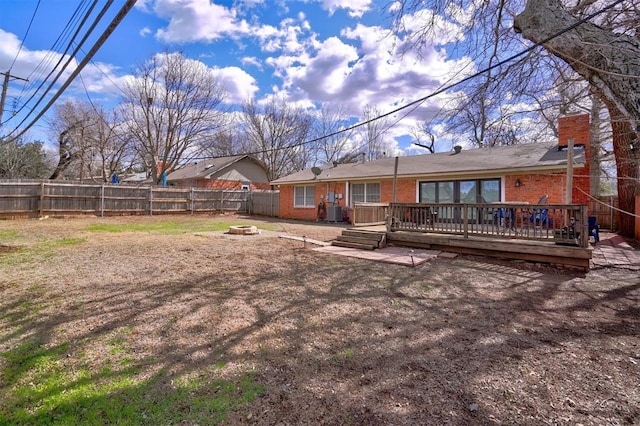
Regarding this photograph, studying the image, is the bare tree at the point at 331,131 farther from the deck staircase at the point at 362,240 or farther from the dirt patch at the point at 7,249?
the dirt patch at the point at 7,249

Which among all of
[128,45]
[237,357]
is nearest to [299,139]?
[128,45]

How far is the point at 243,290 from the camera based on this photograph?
193 inches

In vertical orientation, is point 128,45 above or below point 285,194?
above

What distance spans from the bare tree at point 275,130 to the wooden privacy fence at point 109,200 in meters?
11.7

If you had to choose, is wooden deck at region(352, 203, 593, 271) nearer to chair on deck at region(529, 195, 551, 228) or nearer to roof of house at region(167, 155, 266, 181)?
chair on deck at region(529, 195, 551, 228)

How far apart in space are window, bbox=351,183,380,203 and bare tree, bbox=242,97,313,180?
718 inches

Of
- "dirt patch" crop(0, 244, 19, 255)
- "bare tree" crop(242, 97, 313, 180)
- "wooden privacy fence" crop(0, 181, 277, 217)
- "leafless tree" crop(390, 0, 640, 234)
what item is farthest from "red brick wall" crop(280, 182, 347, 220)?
"bare tree" crop(242, 97, 313, 180)

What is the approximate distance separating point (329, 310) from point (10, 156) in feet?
112

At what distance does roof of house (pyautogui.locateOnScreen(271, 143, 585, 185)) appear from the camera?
1080cm

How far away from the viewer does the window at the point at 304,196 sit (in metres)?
18.5

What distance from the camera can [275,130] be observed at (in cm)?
3412

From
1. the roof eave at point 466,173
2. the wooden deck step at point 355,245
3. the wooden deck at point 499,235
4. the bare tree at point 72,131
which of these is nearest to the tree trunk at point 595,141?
the roof eave at point 466,173

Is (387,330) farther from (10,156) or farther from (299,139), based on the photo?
(10,156)

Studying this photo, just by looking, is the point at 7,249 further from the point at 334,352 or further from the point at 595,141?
the point at 595,141
